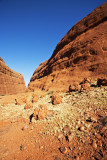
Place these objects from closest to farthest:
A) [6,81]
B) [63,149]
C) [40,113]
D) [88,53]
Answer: [63,149] → [40,113] → [88,53] → [6,81]

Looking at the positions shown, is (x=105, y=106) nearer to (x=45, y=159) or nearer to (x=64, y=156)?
(x=64, y=156)

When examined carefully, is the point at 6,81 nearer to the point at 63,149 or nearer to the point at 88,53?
the point at 88,53

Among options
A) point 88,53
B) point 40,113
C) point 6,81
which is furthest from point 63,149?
point 6,81

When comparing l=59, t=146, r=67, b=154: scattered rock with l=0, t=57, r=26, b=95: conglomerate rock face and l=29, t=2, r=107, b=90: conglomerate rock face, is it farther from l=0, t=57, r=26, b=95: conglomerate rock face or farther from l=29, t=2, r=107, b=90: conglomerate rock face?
l=0, t=57, r=26, b=95: conglomerate rock face

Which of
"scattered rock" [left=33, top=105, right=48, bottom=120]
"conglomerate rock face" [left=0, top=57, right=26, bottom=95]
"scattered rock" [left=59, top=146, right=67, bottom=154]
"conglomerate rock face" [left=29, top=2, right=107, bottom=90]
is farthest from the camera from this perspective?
"conglomerate rock face" [left=0, top=57, right=26, bottom=95]

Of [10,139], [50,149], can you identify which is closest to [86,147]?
[50,149]

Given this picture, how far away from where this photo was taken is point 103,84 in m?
4.72

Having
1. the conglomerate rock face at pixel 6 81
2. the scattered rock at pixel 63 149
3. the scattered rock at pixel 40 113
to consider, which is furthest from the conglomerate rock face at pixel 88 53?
the conglomerate rock face at pixel 6 81

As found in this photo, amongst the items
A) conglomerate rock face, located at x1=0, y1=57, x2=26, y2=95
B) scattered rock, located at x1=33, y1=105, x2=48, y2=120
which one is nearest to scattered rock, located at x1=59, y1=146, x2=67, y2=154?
scattered rock, located at x1=33, y1=105, x2=48, y2=120

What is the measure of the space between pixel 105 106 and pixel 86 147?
1636 millimetres

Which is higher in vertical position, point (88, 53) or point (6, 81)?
point (88, 53)

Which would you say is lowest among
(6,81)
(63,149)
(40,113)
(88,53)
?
(63,149)

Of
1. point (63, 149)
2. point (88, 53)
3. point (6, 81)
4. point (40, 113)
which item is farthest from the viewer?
point (6, 81)

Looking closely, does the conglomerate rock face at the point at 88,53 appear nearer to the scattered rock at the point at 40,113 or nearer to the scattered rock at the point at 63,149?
the scattered rock at the point at 40,113
